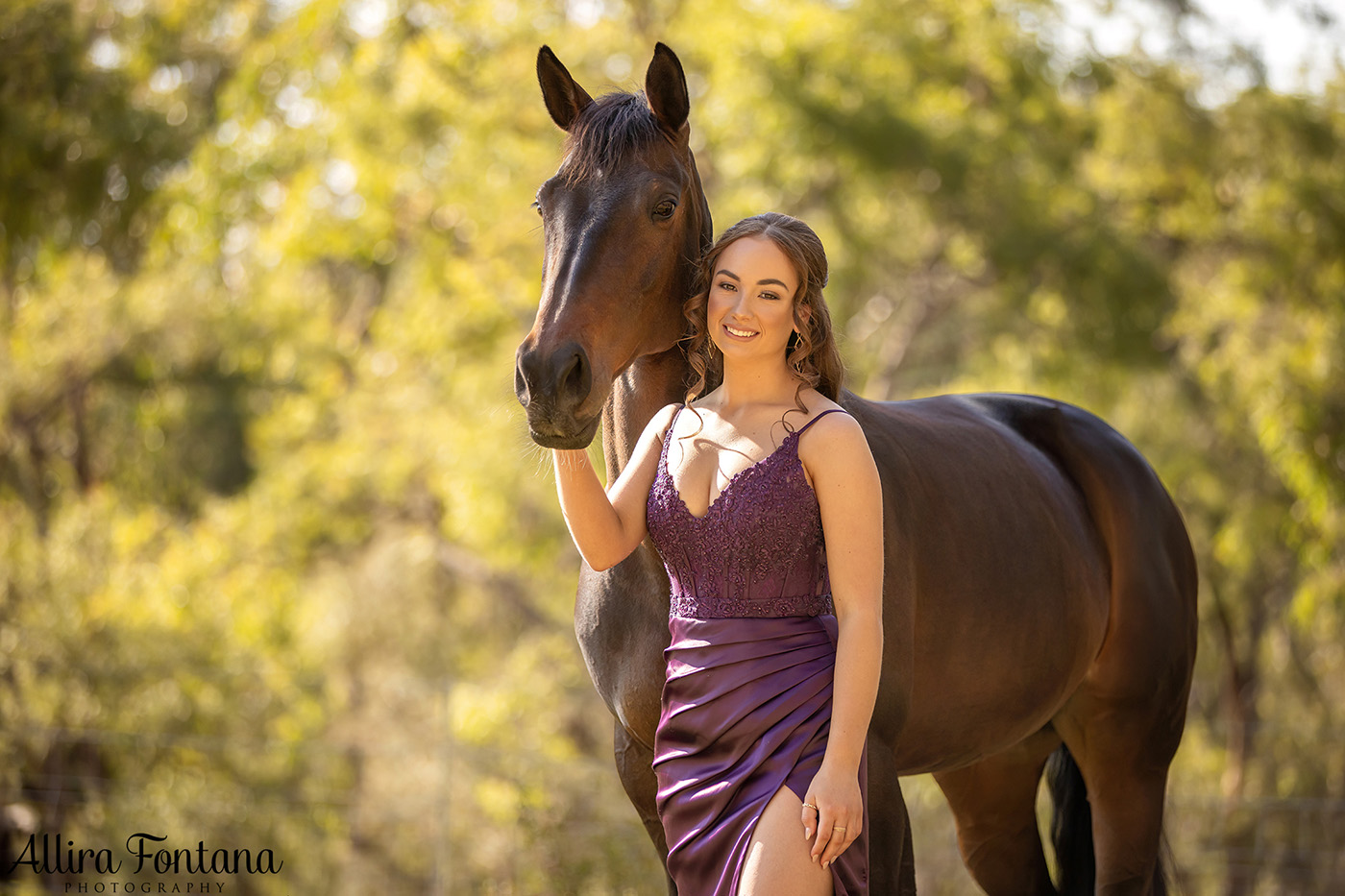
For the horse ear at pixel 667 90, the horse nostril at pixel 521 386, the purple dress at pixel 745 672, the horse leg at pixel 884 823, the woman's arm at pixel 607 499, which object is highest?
the horse ear at pixel 667 90

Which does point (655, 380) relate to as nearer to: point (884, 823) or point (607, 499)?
point (607, 499)

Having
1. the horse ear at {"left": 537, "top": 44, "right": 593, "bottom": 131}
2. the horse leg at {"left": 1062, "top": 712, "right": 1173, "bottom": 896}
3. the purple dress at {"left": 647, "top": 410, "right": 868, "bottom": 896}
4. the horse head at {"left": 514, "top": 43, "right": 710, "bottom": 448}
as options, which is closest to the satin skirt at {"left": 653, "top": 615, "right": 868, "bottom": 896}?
the purple dress at {"left": 647, "top": 410, "right": 868, "bottom": 896}

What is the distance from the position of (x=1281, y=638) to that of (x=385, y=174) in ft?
38.7

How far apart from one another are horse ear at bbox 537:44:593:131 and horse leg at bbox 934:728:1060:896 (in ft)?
7.45

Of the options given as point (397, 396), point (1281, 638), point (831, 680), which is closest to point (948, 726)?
point (831, 680)

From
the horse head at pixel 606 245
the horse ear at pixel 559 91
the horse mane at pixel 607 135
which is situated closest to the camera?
the horse head at pixel 606 245

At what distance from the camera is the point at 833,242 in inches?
428

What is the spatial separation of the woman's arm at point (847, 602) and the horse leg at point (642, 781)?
78cm

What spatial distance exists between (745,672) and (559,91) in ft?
4.10

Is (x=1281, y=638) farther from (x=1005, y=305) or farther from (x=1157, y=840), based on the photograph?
(x=1157, y=840)

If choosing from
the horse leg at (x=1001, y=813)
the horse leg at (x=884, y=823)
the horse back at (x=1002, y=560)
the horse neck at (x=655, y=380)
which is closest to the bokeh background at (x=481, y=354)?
the horse leg at (x=1001, y=813)

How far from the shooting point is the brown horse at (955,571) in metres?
2.12

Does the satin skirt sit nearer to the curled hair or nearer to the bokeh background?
the curled hair

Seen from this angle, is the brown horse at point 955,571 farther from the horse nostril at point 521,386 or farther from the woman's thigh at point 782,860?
the woman's thigh at point 782,860
